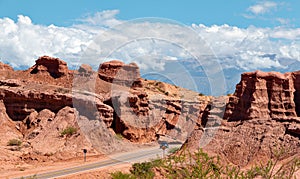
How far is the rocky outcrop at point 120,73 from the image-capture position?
2841 inches

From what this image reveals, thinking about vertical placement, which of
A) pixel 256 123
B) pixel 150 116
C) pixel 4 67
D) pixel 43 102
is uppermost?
pixel 4 67

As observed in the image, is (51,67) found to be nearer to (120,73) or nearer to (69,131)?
(120,73)

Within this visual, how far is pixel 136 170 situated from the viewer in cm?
3147

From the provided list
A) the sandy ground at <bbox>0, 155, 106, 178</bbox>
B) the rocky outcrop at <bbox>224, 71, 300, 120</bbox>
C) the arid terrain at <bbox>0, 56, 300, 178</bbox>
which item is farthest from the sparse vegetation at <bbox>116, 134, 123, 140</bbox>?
the rocky outcrop at <bbox>224, 71, 300, 120</bbox>

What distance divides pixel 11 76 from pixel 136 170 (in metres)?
40.6

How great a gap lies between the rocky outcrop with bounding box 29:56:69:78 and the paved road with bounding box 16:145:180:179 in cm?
2799

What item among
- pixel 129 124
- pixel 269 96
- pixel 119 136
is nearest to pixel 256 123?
pixel 269 96

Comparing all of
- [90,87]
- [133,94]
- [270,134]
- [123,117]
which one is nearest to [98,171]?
[270,134]

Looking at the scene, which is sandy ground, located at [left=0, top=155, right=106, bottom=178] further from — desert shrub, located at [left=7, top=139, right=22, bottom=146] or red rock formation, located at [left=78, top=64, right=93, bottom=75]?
red rock formation, located at [left=78, top=64, right=93, bottom=75]

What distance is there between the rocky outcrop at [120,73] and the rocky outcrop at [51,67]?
7.74 meters

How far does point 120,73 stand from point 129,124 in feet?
82.9

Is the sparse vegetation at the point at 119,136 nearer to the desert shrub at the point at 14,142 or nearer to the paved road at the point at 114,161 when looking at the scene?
the paved road at the point at 114,161

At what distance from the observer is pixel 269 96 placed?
38156 millimetres

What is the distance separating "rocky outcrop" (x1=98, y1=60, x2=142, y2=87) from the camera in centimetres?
7216
